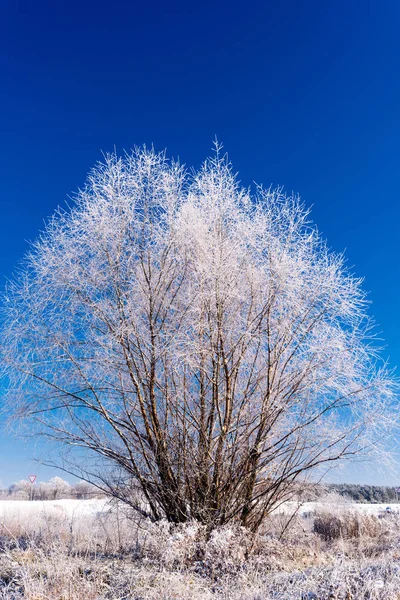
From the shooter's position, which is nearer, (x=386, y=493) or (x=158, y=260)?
(x=158, y=260)

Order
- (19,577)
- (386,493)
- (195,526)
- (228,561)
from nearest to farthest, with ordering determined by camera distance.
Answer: (19,577), (228,561), (195,526), (386,493)

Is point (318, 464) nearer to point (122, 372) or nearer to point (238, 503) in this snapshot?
point (238, 503)

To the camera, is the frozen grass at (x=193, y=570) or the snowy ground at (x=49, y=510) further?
the snowy ground at (x=49, y=510)

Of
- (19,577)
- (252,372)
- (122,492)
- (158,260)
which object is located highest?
(158,260)

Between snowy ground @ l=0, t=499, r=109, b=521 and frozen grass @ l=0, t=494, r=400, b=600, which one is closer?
frozen grass @ l=0, t=494, r=400, b=600

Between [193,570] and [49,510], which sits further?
[49,510]

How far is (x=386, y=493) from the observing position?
36.2m

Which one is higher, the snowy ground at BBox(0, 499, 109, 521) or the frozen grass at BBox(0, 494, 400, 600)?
the snowy ground at BBox(0, 499, 109, 521)

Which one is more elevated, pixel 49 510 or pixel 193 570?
pixel 49 510

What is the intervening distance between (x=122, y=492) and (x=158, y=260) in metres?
4.09

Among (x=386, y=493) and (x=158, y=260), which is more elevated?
(x=158, y=260)

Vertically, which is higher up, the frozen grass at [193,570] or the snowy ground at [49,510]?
the snowy ground at [49,510]

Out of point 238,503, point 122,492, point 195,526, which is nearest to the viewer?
point 195,526

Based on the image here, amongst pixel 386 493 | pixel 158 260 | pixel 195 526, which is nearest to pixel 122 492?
pixel 195 526
